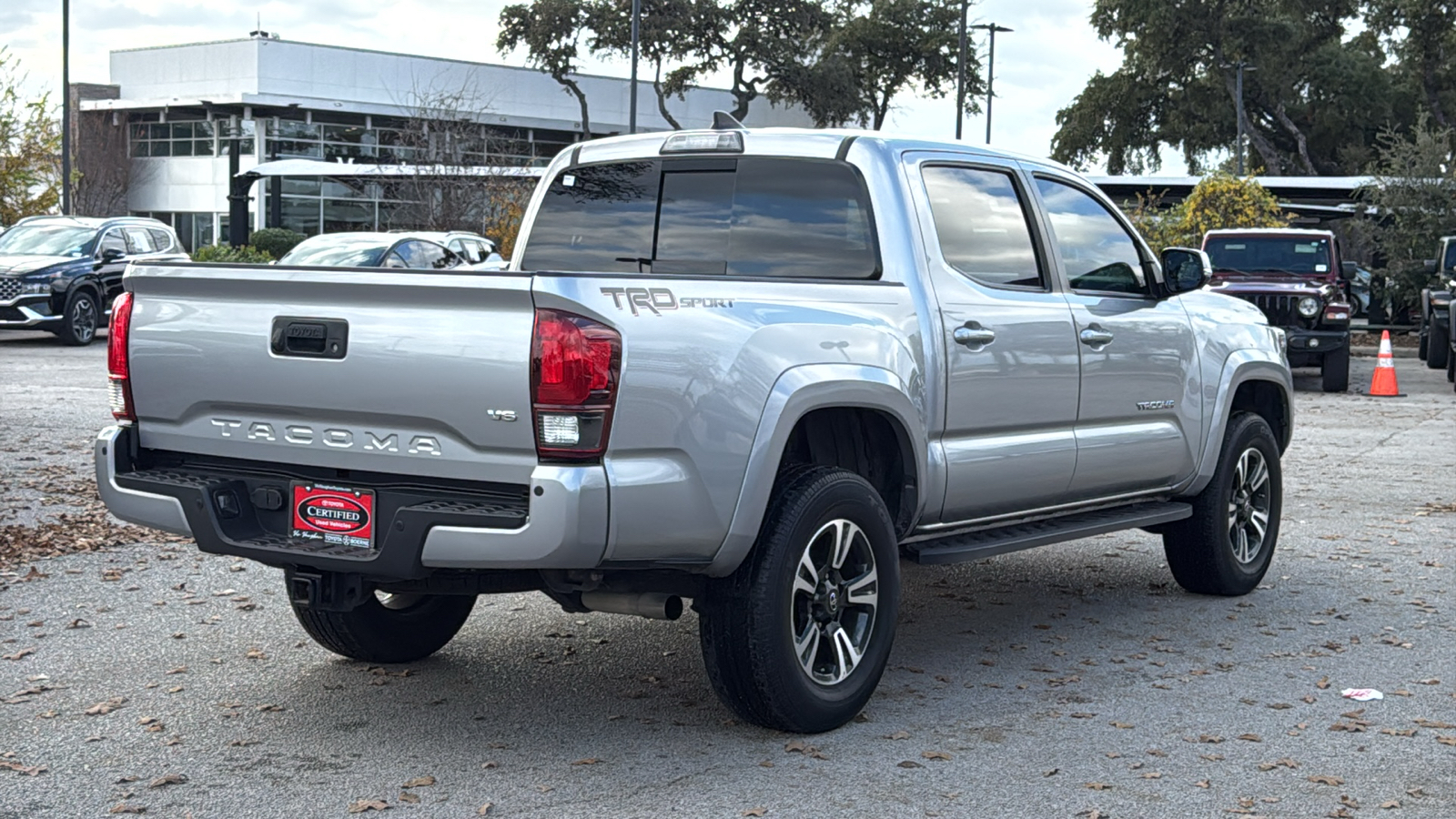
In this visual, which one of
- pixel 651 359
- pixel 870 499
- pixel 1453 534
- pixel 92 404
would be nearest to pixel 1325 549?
pixel 1453 534

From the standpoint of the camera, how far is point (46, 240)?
24.8 metres

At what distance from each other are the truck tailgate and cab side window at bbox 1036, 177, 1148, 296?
3117mm

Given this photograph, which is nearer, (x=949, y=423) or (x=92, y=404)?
(x=949, y=423)

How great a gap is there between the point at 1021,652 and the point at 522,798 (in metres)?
2.71

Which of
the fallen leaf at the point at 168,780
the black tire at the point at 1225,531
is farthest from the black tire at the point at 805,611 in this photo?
the black tire at the point at 1225,531

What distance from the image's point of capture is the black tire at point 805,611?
5.34 m

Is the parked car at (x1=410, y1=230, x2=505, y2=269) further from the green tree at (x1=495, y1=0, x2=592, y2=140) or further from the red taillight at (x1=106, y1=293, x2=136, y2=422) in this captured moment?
the green tree at (x1=495, y1=0, x2=592, y2=140)

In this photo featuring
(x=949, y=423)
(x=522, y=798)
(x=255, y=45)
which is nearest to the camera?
(x=522, y=798)

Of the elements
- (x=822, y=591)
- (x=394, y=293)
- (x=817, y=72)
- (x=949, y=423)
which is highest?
(x=817, y=72)

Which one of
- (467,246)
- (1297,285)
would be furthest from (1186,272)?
(467,246)

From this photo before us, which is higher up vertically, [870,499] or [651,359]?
[651,359]

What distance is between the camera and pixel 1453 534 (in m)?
10.0

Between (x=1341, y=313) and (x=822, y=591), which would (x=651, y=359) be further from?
(x=1341, y=313)

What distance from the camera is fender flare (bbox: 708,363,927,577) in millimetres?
5250
